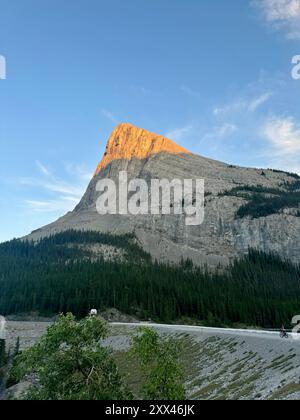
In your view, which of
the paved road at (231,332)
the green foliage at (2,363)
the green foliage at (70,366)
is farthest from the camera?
the green foliage at (2,363)

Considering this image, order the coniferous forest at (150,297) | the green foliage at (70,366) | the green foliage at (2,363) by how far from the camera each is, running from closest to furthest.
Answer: the green foliage at (70,366), the green foliage at (2,363), the coniferous forest at (150,297)

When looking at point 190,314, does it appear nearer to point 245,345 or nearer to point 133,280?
point 133,280

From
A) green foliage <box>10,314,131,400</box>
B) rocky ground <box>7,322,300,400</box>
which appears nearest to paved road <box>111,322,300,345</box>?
rocky ground <box>7,322,300,400</box>

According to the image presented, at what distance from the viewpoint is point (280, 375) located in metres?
33.5

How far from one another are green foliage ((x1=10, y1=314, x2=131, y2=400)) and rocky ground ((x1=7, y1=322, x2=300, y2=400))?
14026 mm

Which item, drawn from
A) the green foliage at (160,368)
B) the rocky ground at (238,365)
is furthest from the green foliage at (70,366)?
the rocky ground at (238,365)

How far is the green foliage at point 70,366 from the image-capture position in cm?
2098

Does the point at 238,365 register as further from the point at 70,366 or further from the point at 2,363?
the point at 2,363

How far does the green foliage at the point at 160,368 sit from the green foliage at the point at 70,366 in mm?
1667

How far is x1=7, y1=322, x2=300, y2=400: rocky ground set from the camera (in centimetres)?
3219

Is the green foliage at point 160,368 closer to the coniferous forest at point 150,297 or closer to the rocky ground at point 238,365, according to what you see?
the rocky ground at point 238,365

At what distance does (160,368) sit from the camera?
21.8 m

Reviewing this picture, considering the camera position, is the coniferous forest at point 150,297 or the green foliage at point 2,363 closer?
the green foliage at point 2,363
